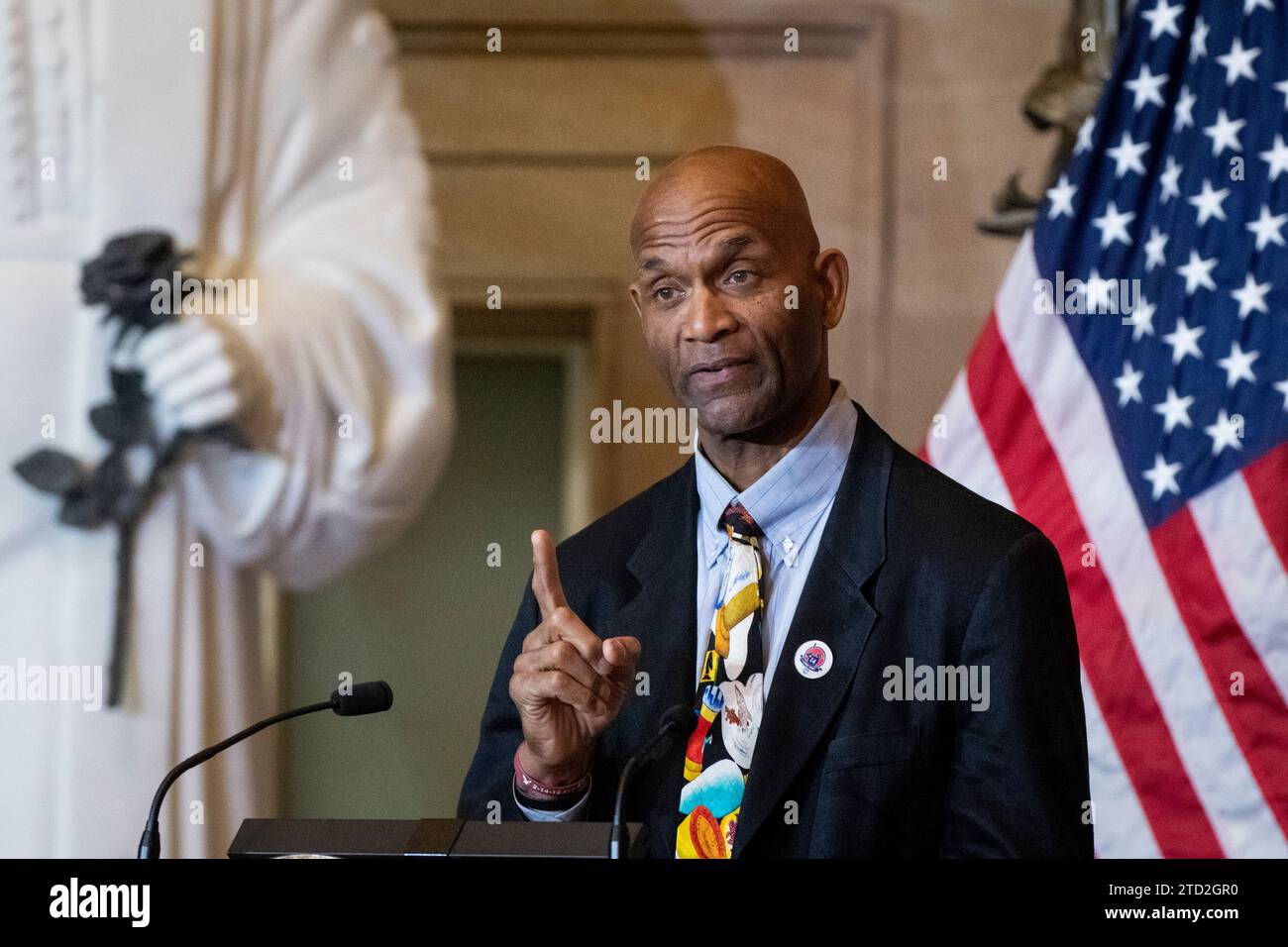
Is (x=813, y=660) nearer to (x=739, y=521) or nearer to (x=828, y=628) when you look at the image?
(x=828, y=628)

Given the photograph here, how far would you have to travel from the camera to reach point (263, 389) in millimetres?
2273

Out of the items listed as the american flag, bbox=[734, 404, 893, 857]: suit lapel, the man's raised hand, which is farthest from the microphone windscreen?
the american flag

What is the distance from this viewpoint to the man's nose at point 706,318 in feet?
5.34

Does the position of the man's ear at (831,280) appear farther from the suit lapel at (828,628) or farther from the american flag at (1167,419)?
the american flag at (1167,419)

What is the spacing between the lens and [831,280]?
173cm

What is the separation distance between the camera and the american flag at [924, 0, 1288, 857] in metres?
2.42

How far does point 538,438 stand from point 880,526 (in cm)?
120

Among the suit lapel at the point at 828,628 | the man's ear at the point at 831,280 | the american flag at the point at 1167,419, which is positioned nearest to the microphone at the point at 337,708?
the suit lapel at the point at 828,628

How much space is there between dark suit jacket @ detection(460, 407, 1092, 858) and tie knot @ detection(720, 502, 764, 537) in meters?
0.07

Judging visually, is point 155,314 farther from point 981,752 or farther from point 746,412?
point 981,752

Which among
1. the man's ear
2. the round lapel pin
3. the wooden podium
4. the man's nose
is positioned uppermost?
the man's ear

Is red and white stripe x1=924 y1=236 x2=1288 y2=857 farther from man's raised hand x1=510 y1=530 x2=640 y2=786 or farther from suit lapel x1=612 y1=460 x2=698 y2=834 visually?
man's raised hand x1=510 y1=530 x2=640 y2=786
